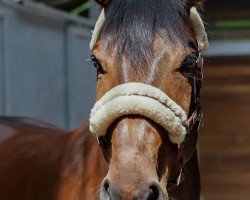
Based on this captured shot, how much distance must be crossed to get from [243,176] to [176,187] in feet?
11.0

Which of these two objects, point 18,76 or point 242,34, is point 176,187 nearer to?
point 18,76

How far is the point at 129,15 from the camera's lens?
269 centimetres

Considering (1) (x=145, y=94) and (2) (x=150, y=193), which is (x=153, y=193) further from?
(1) (x=145, y=94)

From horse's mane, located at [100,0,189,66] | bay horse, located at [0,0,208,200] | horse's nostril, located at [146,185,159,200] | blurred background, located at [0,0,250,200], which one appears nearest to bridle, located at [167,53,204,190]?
bay horse, located at [0,0,208,200]

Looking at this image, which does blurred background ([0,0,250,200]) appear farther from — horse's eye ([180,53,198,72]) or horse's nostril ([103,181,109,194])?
horse's nostril ([103,181,109,194])

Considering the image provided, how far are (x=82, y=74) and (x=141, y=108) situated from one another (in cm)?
351

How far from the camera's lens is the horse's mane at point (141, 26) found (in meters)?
2.62

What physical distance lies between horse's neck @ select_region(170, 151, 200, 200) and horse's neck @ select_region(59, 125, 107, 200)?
294 mm

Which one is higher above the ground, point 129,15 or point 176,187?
point 129,15

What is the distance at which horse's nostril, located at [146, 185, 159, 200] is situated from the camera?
241cm

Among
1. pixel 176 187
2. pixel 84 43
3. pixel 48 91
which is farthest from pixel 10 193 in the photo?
pixel 84 43

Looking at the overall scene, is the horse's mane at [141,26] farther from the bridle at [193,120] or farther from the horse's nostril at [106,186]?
the horse's nostril at [106,186]

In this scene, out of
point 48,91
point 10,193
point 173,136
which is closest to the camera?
point 173,136

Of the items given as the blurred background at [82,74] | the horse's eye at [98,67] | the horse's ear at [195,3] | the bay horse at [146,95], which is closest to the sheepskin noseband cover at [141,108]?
the bay horse at [146,95]
